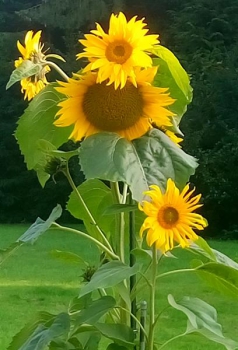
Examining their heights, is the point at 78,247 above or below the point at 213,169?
below

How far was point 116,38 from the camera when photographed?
0.62 m

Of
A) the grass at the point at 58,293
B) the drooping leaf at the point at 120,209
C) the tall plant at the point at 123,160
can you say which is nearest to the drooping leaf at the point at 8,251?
the tall plant at the point at 123,160

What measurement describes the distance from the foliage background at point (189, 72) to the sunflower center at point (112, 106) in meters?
6.29

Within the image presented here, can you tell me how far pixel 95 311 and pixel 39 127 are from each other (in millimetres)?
174

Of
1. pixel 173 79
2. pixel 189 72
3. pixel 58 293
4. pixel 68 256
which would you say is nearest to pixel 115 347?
pixel 68 256

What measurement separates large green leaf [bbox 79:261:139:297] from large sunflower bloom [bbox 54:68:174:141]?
11 cm

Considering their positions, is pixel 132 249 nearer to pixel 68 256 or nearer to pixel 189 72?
pixel 68 256

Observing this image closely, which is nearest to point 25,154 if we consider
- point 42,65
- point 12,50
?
point 42,65

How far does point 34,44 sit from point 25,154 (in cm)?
10

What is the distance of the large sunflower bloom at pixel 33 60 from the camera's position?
0.69m

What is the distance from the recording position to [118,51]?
62 cm

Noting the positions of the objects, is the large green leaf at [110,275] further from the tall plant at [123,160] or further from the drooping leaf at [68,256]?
the drooping leaf at [68,256]

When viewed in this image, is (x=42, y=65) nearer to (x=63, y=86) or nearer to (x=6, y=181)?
(x=63, y=86)

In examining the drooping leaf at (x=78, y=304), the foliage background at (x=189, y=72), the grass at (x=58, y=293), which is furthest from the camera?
the foliage background at (x=189, y=72)
